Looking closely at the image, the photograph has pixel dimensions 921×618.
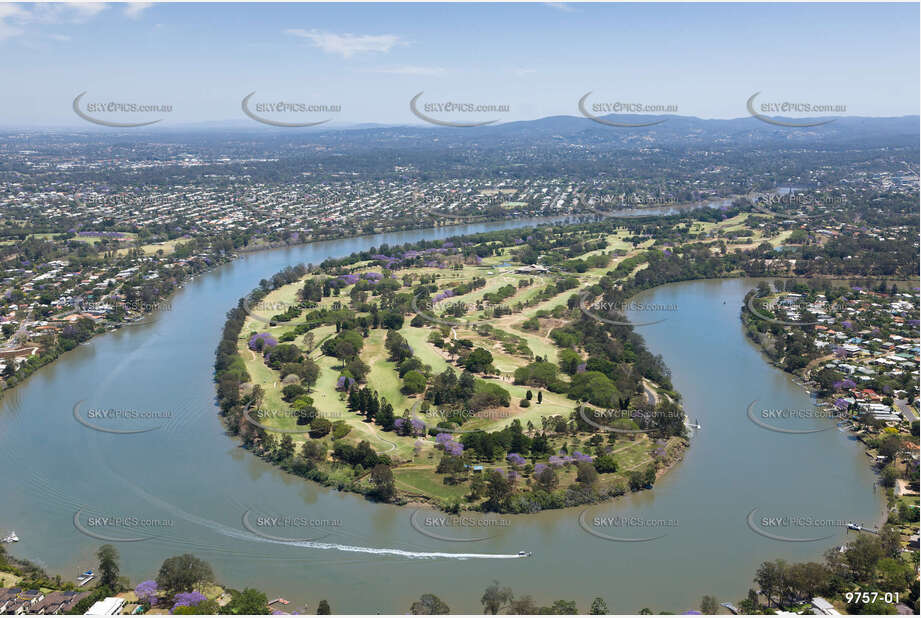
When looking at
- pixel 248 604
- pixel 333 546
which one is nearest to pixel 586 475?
pixel 333 546

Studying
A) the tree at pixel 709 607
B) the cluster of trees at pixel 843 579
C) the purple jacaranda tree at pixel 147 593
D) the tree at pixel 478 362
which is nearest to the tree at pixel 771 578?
the cluster of trees at pixel 843 579

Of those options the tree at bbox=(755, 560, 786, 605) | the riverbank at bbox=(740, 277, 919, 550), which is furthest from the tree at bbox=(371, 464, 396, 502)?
the riverbank at bbox=(740, 277, 919, 550)

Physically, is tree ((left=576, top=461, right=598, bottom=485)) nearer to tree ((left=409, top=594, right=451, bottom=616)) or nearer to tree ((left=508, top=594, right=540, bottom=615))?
tree ((left=508, top=594, right=540, bottom=615))

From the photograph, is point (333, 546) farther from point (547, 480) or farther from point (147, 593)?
point (547, 480)

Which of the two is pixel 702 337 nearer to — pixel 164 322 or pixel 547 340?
pixel 547 340

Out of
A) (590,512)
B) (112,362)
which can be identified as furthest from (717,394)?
(112,362)

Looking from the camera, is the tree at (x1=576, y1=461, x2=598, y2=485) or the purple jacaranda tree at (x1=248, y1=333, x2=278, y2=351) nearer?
the tree at (x1=576, y1=461, x2=598, y2=485)

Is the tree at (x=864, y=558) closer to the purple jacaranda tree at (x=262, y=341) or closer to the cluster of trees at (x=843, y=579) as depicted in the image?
the cluster of trees at (x=843, y=579)
